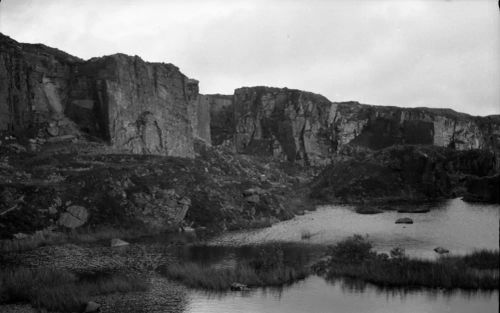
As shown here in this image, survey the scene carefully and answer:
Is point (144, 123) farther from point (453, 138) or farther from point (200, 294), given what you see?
point (453, 138)

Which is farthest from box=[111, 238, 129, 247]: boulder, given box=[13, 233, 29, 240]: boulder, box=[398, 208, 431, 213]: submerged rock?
box=[398, 208, 431, 213]: submerged rock

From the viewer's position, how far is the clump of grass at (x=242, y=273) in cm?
2427

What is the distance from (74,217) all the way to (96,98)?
79.0ft

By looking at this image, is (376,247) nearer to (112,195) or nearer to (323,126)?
(112,195)

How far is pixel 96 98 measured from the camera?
189ft

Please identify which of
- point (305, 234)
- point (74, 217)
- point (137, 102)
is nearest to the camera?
point (74, 217)

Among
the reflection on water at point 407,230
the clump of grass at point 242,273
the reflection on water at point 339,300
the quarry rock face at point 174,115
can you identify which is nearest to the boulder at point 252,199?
the reflection on water at point 407,230

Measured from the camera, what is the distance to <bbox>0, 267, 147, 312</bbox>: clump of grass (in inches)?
816

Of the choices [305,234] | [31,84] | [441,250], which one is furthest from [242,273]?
[31,84]

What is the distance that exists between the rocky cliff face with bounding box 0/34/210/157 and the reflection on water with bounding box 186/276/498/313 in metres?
34.2

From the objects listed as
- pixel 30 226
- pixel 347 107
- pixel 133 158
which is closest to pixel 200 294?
pixel 30 226

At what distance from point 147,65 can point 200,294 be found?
4713 cm

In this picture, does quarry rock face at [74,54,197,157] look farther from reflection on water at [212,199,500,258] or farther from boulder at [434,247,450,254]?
boulder at [434,247,450,254]

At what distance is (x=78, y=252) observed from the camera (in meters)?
31.3
